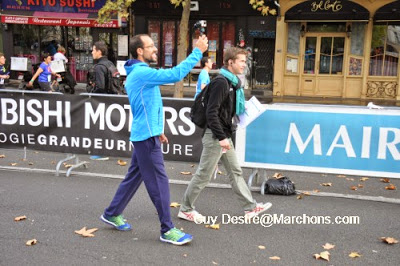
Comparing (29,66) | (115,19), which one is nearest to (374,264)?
(115,19)

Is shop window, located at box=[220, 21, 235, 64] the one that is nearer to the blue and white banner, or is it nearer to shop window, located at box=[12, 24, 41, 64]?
shop window, located at box=[12, 24, 41, 64]

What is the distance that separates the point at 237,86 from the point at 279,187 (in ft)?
6.31

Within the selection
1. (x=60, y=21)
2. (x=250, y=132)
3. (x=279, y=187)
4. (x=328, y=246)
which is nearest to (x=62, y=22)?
(x=60, y=21)

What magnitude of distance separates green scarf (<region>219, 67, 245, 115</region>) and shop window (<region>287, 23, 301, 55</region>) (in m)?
15.7

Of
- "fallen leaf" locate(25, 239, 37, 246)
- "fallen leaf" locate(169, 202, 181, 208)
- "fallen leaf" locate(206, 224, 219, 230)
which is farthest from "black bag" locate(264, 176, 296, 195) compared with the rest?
"fallen leaf" locate(25, 239, 37, 246)

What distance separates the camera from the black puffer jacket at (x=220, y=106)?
4492mm

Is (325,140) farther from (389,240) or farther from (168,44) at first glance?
(168,44)

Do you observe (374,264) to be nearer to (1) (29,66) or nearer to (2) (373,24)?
(2) (373,24)

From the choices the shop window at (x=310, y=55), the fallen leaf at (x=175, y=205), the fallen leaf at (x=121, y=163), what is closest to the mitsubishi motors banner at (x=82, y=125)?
the fallen leaf at (x=121, y=163)

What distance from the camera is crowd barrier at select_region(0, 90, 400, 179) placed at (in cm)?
578

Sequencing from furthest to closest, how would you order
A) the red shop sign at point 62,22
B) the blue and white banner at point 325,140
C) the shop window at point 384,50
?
the red shop sign at point 62,22 → the shop window at point 384,50 → the blue and white banner at point 325,140

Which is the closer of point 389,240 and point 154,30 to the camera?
point 389,240

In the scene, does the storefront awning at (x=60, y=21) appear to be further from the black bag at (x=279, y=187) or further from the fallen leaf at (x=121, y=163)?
the black bag at (x=279, y=187)

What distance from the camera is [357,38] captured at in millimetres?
19031
